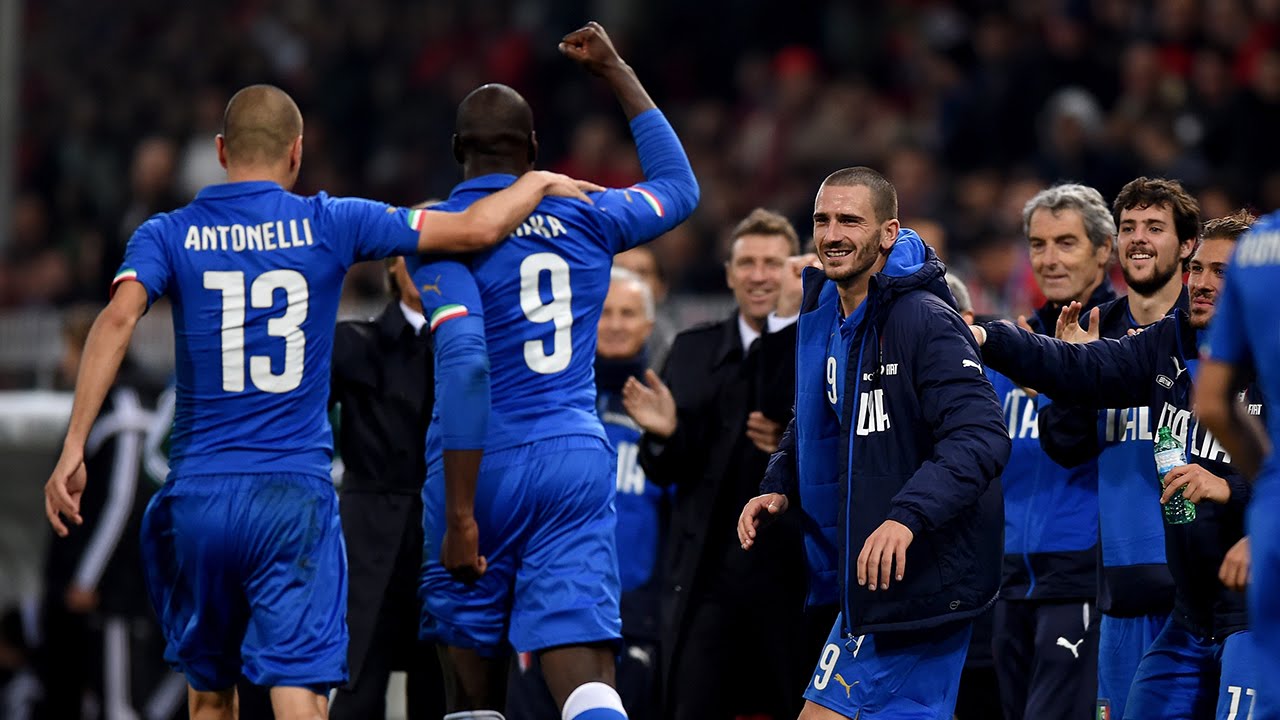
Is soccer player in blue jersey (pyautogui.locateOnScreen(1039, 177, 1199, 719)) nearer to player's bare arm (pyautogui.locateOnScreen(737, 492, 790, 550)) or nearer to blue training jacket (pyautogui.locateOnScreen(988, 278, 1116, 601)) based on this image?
blue training jacket (pyautogui.locateOnScreen(988, 278, 1116, 601))

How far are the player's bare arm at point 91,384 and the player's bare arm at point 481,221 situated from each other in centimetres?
95

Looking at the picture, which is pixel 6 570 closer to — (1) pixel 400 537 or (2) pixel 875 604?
(1) pixel 400 537

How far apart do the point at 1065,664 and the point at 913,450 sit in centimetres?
176

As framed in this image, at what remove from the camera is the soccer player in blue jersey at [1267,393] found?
4184 millimetres

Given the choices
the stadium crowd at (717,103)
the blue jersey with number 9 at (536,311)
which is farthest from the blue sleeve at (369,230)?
the stadium crowd at (717,103)

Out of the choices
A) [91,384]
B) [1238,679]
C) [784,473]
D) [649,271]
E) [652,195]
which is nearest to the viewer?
[1238,679]

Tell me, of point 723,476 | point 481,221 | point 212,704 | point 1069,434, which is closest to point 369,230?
point 481,221

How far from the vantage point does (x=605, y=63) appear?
20.9 ft

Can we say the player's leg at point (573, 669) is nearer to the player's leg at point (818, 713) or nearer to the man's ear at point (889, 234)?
the player's leg at point (818, 713)

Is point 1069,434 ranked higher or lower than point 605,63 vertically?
lower

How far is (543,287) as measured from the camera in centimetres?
588

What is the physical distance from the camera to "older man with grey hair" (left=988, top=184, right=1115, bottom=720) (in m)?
6.83

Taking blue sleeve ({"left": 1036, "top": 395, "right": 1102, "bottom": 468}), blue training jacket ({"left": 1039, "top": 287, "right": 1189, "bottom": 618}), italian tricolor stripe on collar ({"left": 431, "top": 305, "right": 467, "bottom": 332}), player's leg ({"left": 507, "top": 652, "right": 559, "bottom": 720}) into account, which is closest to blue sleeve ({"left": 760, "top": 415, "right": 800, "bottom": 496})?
blue training jacket ({"left": 1039, "top": 287, "right": 1189, "bottom": 618})

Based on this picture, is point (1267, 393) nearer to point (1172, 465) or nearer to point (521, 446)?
point (1172, 465)
